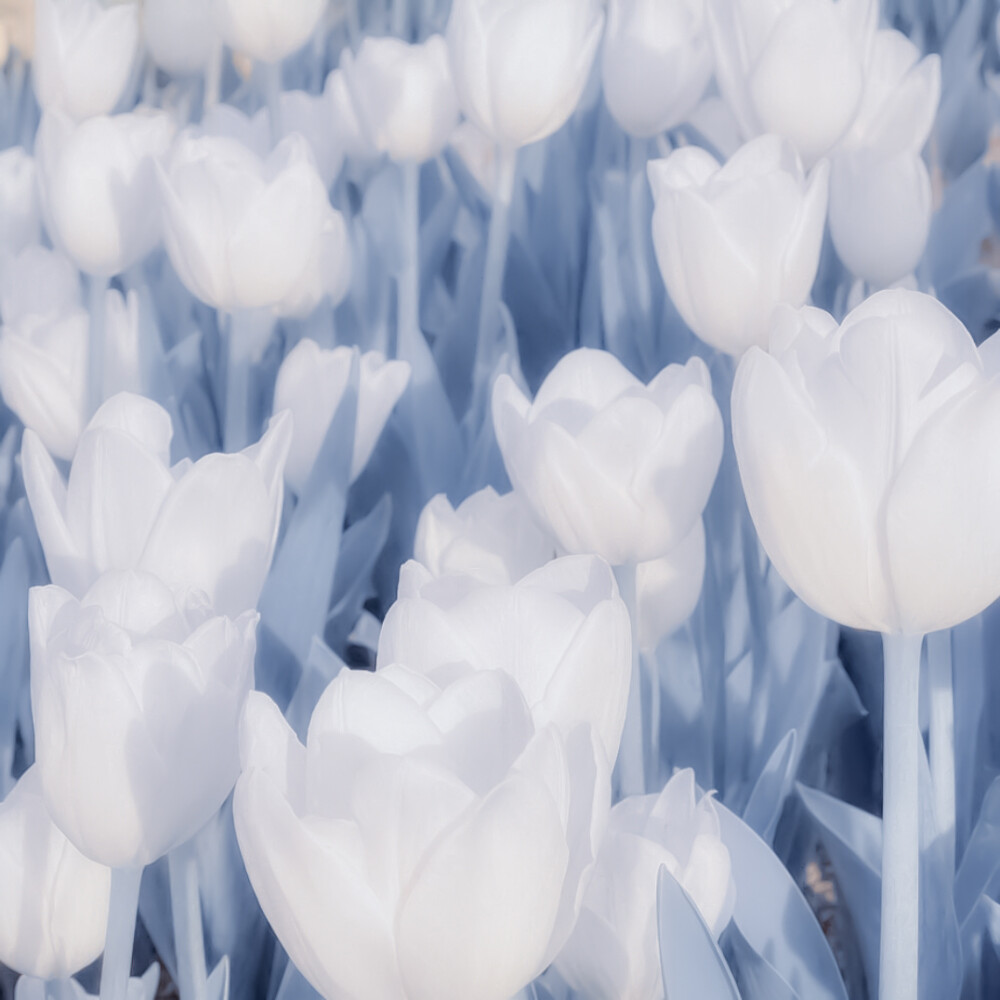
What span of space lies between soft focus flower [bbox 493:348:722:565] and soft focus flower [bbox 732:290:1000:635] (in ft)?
0.33

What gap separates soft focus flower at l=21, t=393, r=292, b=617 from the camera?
0.37 metres

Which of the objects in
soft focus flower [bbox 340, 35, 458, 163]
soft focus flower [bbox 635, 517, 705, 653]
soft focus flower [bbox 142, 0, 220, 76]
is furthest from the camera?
soft focus flower [bbox 142, 0, 220, 76]

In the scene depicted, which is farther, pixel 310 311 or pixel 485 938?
pixel 310 311

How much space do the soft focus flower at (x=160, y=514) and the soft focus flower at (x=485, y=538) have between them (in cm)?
7

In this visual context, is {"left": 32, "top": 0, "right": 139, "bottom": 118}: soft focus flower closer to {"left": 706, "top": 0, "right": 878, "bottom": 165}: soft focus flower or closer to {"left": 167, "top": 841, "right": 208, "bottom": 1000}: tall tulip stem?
{"left": 706, "top": 0, "right": 878, "bottom": 165}: soft focus flower

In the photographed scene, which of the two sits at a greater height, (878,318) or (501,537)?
(878,318)

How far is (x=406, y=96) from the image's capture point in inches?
33.7

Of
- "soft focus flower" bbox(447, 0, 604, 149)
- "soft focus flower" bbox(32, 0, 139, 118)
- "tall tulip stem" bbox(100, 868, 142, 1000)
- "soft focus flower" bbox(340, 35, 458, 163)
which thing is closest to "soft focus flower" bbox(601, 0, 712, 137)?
"soft focus flower" bbox(447, 0, 604, 149)

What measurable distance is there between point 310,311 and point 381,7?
97cm

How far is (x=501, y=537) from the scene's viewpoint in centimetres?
45

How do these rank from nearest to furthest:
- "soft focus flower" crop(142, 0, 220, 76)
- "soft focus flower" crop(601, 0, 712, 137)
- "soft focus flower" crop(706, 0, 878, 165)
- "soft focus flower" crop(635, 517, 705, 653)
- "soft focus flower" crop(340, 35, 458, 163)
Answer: "soft focus flower" crop(635, 517, 705, 653)
"soft focus flower" crop(706, 0, 878, 165)
"soft focus flower" crop(601, 0, 712, 137)
"soft focus flower" crop(340, 35, 458, 163)
"soft focus flower" crop(142, 0, 220, 76)

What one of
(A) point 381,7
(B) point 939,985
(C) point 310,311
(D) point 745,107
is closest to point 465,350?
(C) point 310,311

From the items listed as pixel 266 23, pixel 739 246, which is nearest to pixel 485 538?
pixel 739 246

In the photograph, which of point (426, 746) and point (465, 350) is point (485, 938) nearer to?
point (426, 746)
